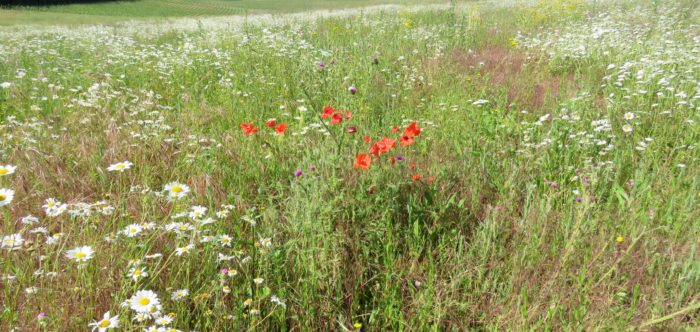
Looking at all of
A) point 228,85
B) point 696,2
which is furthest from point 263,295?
point 696,2

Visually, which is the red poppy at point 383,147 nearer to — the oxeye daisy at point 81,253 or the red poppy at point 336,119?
the red poppy at point 336,119

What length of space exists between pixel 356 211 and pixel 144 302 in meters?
1.16

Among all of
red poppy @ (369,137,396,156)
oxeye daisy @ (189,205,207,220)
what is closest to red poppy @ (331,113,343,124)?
red poppy @ (369,137,396,156)

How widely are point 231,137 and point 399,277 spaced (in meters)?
2.20

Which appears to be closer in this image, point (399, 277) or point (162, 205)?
point (399, 277)

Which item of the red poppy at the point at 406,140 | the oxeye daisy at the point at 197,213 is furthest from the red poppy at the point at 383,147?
the oxeye daisy at the point at 197,213

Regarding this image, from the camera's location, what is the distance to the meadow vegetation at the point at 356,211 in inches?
67.2

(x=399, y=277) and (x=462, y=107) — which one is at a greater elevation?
(x=462, y=107)

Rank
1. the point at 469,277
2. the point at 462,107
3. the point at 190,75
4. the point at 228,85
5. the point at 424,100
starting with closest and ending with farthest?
the point at 469,277
the point at 462,107
the point at 424,100
the point at 228,85
the point at 190,75

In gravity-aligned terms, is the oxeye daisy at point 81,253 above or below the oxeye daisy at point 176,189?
below

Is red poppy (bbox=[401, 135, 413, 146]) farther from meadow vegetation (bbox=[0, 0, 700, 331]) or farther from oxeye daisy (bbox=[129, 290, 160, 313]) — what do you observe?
oxeye daisy (bbox=[129, 290, 160, 313])

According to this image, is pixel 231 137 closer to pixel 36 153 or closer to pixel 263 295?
pixel 36 153

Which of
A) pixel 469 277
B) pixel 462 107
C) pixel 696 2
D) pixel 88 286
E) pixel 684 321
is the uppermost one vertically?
pixel 696 2

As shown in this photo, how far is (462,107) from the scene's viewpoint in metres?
3.93
